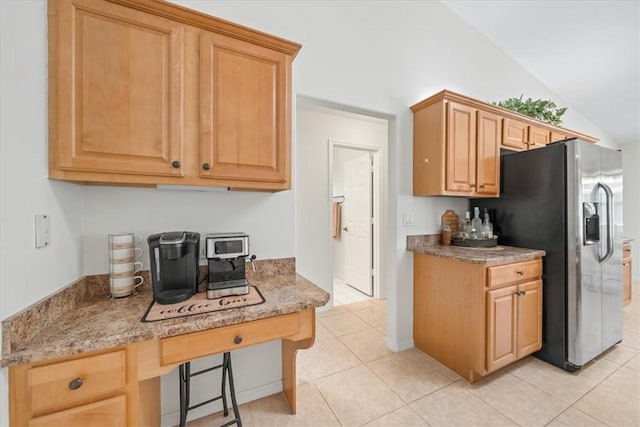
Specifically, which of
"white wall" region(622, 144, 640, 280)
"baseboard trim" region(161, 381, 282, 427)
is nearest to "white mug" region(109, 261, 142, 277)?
"baseboard trim" region(161, 381, 282, 427)

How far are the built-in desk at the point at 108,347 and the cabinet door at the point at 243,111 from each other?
0.68 metres

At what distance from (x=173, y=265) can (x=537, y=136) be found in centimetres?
338

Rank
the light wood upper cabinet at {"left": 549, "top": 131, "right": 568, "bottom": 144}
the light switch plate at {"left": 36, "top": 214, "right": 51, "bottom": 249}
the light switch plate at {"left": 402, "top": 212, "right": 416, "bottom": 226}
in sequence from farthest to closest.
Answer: the light wood upper cabinet at {"left": 549, "top": 131, "right": 568, "bottom": 144}, the light switch plate at {"left": 402, "top": 212, "right": 416, "bottom": 226}, the light switch plate at {"left": 36, "top": 214, "right": 51, "bottom": 249}

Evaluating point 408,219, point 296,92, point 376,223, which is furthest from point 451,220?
point 296,92

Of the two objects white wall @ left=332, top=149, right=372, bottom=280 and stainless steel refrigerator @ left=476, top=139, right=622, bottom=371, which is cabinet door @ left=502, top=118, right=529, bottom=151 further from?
white wall @ left=332, top=149, right=372, bottom=280

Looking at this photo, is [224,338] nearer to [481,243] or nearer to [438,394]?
[438,394]

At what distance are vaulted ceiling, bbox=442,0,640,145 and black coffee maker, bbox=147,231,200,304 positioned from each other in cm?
328

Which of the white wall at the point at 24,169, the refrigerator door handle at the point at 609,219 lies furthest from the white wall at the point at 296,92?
the refrigerator door handle at the point at 609,219

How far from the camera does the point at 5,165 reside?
2.62 feet

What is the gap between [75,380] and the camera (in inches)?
32.3

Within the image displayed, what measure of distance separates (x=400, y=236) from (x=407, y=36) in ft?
6.09

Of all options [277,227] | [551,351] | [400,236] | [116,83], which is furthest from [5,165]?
[551,351]

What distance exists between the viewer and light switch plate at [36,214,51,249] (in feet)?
2.97

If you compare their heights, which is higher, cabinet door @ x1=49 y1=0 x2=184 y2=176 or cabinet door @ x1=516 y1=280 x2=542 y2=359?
cabinet door @ x1=49 y1=0 x2=184 y2=176
